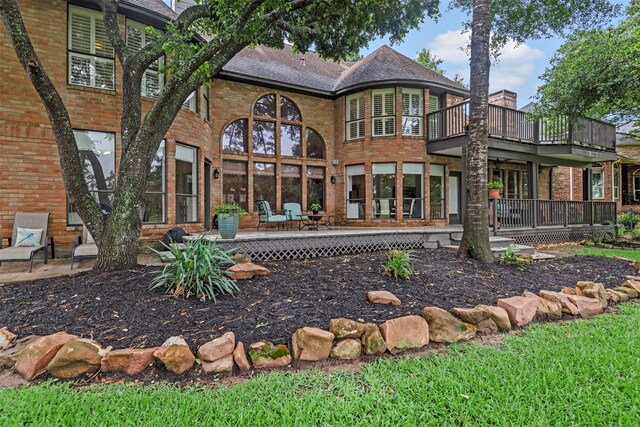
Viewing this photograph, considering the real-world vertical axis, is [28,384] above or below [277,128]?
below

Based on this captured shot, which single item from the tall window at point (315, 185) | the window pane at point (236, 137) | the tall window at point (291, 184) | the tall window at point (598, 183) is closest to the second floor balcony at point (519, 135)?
the tall window at point (315, 185)

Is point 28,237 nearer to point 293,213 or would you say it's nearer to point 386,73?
point 293,213

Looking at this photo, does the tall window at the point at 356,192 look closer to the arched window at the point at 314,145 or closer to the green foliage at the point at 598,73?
the arched window at the point at 314,145

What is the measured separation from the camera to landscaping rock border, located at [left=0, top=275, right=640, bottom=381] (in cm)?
235

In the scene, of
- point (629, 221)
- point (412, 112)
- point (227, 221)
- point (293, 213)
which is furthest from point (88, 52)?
point (629, 221)

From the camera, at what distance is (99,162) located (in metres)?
7.21

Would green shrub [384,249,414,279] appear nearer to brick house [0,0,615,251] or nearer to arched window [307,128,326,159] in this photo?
brick house [0,0,615,251]

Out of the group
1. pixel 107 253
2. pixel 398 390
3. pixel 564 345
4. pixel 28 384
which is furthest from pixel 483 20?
pixel 28 384

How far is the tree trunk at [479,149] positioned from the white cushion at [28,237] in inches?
322

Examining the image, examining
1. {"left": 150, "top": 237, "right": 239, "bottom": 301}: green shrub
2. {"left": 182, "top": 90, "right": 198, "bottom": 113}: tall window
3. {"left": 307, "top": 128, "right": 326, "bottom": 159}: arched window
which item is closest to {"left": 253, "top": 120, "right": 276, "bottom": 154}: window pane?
{"left": 307, "top": 128, "right": 326, "bottom": 159}: arched window

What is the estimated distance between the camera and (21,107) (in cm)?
639

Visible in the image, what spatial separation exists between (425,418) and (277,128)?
1078 centimetres

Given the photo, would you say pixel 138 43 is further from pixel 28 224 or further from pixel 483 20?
pixel 483 20

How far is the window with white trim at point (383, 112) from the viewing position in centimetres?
1154
